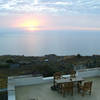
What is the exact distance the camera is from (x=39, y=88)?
18.0ft

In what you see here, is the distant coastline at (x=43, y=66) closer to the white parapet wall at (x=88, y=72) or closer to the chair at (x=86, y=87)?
the white parapet wall at (x=88, y=72)

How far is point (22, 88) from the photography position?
5469 millimetres

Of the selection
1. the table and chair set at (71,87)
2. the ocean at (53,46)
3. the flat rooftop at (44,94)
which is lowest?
the flat rooftop at (44,94)

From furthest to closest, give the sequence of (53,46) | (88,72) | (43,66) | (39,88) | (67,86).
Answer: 1. (53,46)
2. (43,66)
3. (88,72)
4. (39,88)
5. (67,86)

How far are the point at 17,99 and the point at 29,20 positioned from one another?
8850mm

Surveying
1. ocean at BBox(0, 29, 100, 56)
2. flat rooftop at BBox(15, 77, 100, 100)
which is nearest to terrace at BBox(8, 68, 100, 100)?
flat rooftop at BBox(15, 77, 100, 100)

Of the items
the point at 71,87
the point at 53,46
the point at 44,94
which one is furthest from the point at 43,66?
the point at 53,46

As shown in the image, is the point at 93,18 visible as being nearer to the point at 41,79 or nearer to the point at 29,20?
the point at 29,20

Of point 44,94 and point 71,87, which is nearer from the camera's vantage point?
point 71,87

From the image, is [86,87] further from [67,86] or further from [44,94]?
[44,94]

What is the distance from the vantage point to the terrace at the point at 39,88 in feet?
15.2

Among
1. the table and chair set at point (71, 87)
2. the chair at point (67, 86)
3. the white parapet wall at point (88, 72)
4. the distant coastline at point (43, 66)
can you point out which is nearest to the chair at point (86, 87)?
the table and chair set at point (71, 87)

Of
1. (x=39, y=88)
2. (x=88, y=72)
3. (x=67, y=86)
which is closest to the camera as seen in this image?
(x=67, y=86)

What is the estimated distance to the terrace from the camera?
4629 millimetres
